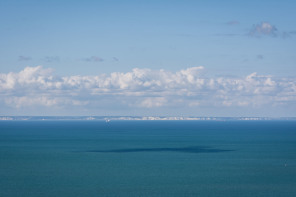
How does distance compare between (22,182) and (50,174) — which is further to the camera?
(50,174)

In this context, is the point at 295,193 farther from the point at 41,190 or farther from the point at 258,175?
the point at 41,190

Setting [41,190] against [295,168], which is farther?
[295,168]

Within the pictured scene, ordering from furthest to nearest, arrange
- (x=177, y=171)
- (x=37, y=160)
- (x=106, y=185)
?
(x=37, y=160) < (x=177, y=171) < (x=106, y=185)

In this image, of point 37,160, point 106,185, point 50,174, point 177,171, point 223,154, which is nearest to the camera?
point 106,185

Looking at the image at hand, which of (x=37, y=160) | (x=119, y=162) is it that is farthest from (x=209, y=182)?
(x=37, y=160)

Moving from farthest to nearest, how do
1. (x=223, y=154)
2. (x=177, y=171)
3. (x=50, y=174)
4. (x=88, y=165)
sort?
(x=223, y=154) < (x=88, y=165) < (x=177, y=171) < (x=50, y=174)

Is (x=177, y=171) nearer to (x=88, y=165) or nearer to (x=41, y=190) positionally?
(x=88, y=165)

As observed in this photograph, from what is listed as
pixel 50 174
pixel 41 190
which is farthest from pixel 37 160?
pixel 41 190

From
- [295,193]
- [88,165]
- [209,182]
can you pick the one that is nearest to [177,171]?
[209,182]
